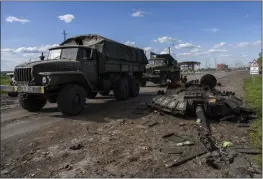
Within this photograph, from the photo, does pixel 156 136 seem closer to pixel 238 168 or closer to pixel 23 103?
pixel 238 168

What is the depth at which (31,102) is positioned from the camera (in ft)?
33.0

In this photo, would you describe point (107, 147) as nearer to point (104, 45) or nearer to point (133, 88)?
point (104, 45)

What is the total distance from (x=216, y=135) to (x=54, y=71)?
18.1 ft

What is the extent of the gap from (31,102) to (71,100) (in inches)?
78.6

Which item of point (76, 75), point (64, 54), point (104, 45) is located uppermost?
point (104, 45)

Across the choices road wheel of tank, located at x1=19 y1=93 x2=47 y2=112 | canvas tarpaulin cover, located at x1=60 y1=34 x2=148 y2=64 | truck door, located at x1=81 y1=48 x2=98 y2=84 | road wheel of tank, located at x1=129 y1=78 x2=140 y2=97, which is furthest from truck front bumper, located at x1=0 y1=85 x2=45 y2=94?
road wheel of tank, located at x1=129 y1=78 x2=140 y2=97

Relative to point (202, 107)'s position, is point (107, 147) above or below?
below

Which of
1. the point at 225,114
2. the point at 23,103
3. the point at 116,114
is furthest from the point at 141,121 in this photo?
the point at 23,103

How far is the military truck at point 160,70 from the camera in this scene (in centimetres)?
2006

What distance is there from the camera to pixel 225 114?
7.75m

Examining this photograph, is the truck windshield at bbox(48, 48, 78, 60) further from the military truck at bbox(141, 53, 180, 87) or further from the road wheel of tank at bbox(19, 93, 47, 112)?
the military truck at bbox(141, 53, 180, 87)

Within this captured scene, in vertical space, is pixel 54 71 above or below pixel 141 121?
above

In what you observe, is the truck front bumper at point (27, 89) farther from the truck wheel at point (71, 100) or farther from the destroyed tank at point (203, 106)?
the destroyed tank at point (203, 106)

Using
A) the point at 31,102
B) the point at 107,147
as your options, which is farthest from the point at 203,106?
the point at 31,102
